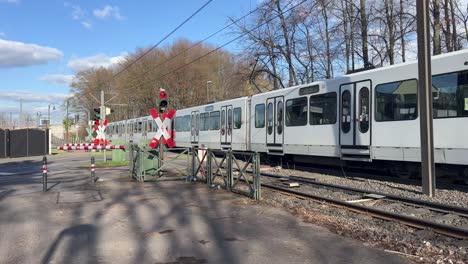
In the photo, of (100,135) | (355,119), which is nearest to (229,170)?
(355,119)

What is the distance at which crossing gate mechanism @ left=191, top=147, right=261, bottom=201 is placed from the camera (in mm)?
10859

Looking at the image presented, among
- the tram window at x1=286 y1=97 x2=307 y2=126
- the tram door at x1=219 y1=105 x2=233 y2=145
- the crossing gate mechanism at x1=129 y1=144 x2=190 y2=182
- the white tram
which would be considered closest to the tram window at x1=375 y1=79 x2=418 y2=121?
the white tram

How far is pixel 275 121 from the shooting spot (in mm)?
19266

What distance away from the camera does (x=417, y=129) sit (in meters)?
12.6

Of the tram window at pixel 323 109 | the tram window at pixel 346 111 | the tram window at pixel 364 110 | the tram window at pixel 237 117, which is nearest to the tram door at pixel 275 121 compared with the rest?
the tram window at pixel 323 109

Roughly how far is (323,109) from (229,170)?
5.35 m

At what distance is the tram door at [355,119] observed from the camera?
14148 millimetres

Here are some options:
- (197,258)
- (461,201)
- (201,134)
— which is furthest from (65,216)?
(201,134)

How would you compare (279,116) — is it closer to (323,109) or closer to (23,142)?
(323,109)

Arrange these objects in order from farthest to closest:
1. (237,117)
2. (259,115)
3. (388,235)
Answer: (237,117)
(259,115)
(388,235)

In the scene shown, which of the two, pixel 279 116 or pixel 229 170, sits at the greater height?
pixel 279 116

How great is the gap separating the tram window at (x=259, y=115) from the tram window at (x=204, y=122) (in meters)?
6.42

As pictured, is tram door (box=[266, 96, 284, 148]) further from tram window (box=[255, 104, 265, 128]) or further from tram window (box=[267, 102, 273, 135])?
tram window (box=[255, 104, 265, 128])

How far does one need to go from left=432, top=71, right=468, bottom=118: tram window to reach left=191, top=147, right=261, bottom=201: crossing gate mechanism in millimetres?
5067
